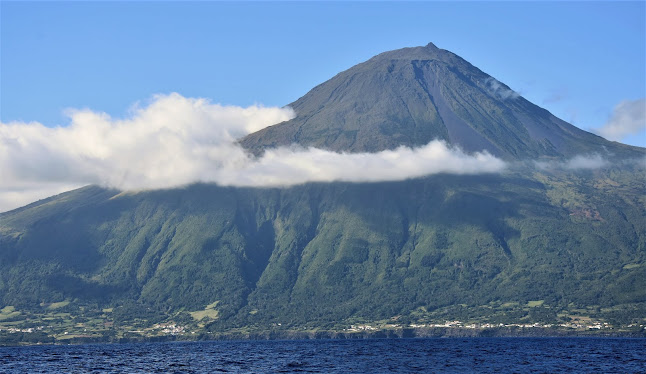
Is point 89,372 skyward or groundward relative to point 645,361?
skyward

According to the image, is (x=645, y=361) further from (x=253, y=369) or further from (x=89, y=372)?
(x=89, y=372)

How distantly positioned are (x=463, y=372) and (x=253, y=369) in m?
46.5

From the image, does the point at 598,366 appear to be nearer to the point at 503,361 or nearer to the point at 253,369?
the point at 503,361

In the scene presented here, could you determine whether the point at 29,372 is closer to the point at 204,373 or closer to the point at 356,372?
the point at 204,373

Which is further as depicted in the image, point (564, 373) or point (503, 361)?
Result: point (503, 361)

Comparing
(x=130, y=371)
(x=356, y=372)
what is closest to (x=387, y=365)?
(x=356, y=372)

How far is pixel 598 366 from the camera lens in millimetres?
180875

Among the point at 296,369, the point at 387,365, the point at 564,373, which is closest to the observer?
the point at 564,373

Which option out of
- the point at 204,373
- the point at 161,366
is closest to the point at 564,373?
the point at 204,373

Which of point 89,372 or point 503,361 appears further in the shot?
point 503,361

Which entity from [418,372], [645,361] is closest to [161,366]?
[418,372]

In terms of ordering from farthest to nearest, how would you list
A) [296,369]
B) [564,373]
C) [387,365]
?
[387,365]
[296,369]
[564,373]

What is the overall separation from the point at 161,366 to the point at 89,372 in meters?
20.2

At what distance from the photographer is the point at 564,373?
164 metres
